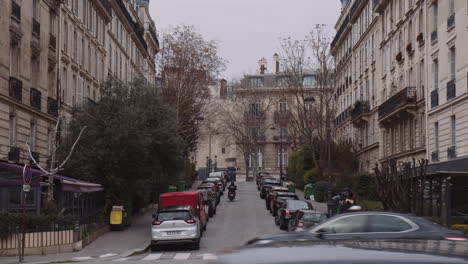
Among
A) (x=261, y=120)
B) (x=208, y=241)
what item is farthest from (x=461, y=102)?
(x=261, y=120)

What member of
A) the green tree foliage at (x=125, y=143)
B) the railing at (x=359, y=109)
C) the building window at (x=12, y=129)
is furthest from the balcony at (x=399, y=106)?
the building window at (x=12, y=129)

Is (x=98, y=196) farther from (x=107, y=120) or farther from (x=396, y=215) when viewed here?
(x=396, y=215)

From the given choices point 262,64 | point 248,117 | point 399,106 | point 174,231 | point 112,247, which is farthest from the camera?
point 262,64

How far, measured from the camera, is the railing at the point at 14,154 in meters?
27.9

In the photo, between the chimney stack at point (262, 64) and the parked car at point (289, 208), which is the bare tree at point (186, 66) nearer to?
the parked car at point (289, 208)

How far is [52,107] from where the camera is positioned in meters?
35.1

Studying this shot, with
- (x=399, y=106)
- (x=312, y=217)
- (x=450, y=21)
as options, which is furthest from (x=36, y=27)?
(x=399, y=106)

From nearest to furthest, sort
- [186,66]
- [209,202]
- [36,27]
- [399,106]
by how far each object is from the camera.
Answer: [36,27]
[209,202]
[399,106]
[186,66]

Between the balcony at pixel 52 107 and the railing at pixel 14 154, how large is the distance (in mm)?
6154

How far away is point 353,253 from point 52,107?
33.2 meters

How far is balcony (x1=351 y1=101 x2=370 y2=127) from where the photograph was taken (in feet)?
180

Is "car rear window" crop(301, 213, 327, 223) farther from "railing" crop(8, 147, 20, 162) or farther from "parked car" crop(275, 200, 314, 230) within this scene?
"railing" crop(8, 147, 20, 162)

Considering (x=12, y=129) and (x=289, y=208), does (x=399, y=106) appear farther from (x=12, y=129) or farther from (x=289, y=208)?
(x=12, y=129)

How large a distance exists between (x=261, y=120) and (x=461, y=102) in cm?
5358
